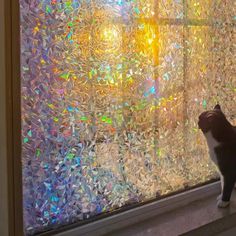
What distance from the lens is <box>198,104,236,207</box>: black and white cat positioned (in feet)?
3.66

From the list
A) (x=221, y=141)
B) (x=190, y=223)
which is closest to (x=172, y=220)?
(x=190, y=223)

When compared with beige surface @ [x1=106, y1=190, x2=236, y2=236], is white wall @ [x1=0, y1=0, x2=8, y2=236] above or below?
above

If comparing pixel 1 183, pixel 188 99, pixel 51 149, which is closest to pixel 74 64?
pixel 51 149

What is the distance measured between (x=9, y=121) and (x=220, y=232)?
0.69m

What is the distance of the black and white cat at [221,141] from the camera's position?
1.12m

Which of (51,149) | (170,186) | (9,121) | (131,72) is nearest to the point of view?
(9,121)

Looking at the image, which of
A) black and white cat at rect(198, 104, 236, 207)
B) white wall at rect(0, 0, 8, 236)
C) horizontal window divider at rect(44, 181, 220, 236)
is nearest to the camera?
white wall at rect(0, 0, 8, 236)

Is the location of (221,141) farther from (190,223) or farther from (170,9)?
(170,9)

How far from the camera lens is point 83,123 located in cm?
97

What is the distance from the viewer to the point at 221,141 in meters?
1.12

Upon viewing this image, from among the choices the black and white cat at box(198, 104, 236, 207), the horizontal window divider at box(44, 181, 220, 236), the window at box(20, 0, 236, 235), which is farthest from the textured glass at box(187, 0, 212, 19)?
the horizontal window divider at box(44, 181, 220, 236)

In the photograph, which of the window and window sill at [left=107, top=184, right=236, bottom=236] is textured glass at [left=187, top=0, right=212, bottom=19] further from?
window sill at [left=107, top=184, right=236, bottom=236]

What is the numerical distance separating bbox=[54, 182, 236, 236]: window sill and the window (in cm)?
3

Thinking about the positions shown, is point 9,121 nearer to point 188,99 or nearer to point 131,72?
point 131,72
